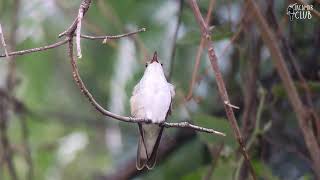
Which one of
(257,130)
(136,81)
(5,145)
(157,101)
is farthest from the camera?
(5,145)

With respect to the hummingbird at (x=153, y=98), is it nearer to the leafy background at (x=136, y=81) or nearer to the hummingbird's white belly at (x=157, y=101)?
the hummingbird's white belly at (x=157, y=101)

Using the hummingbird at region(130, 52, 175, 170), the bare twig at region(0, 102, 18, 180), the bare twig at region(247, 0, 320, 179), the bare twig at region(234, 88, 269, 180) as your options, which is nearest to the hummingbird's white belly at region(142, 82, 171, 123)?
the hummingbird at region(130, 52, 175, 170)

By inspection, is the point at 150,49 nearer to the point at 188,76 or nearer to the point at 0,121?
the point at 188,76

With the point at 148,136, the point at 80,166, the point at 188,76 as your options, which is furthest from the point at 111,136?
the point at 148,136

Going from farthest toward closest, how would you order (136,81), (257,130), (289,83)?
1. (136,81)
2. (257,130)
3. (289,83)

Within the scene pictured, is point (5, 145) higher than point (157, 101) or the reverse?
the reverse

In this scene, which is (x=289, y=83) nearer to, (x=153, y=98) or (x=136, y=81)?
(x=153, y=98)

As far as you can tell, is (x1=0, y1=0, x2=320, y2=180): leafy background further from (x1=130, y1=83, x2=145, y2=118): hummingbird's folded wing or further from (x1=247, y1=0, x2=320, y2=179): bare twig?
(x1=130, y1=83, x2=145, y2=118): hummingbird's folded wing

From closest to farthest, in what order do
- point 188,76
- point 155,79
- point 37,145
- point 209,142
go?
point 155,79
point 209,142
point 188,76
point 37,145

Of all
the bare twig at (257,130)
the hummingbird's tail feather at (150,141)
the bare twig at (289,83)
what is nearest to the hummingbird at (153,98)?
the hummingbird's tail feather at (150,141)

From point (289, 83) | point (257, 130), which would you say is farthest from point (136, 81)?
point (289, 83)

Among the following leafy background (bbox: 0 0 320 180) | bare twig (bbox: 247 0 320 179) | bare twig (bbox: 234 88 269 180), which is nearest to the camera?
bare twig (bbox: 247 0 320 179)
